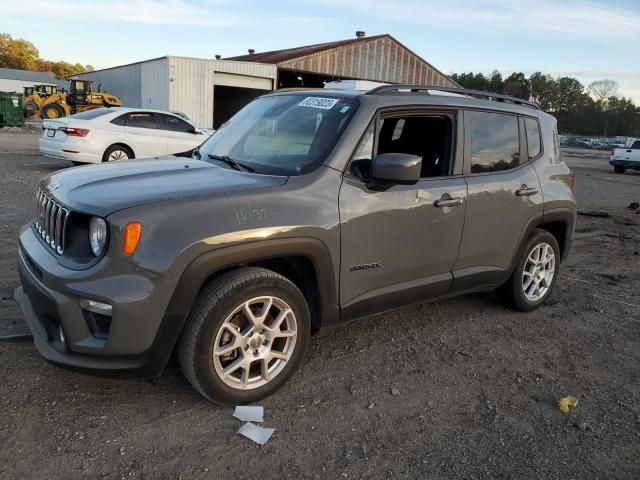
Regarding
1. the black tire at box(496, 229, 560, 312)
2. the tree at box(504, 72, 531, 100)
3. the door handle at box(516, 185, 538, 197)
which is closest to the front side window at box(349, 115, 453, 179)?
the door handle at box(516, 185, 538, 197)

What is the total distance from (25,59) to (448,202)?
116 meters

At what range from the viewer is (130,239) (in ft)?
8.68

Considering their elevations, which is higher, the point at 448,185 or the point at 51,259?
the point at 448,185

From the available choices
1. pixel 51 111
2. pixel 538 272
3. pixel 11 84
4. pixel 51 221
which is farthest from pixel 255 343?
pixel 11 84

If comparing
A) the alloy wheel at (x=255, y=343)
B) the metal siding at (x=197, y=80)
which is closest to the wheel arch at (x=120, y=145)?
the alloy wheel at (x=255, y=343)

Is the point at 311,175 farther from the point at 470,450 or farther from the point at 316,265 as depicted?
the point at 470,450

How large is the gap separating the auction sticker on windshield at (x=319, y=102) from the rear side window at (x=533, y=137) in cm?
196

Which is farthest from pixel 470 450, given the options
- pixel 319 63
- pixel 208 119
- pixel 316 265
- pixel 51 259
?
pixel 319 63

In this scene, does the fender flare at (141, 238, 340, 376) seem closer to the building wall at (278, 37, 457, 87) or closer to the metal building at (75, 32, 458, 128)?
the metal building at (75, 32, 458, 128)

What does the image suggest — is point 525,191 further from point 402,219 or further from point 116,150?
point 116,150

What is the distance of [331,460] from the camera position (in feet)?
8.90

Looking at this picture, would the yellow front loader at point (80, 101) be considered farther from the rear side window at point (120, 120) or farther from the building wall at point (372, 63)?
the rear side window at point (120, 120)

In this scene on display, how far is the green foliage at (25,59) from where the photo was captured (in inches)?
3858

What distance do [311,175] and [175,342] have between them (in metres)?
1.24
